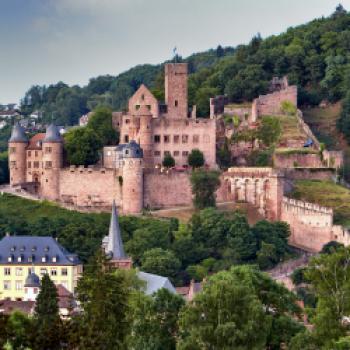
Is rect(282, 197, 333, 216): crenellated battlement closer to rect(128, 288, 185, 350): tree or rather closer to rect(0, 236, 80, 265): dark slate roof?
rect(0, 236, 80, 265): dark slate roof

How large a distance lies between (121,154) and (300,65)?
29.2m

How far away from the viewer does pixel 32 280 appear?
77.3 metres

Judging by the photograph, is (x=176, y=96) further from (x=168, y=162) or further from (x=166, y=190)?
(x=166, y=190)

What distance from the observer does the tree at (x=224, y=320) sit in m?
48.3

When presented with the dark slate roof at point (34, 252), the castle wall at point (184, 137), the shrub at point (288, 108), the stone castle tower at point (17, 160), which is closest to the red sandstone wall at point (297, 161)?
the castle wall at point (184, 137)

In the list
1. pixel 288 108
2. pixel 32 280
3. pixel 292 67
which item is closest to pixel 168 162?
pixel 288 108

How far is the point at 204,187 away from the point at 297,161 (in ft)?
32.1

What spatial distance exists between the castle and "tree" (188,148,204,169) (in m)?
0.71

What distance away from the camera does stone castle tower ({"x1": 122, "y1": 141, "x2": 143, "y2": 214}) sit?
286ft

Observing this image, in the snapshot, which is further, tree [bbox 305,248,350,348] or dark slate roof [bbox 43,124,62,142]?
dark slate roof [bbox 43,124,62,142]

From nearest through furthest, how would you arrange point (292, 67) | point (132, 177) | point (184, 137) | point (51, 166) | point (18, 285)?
point (18, 285) < point (132, 177) < point (51, 166) < point (184, 137) < point (292, 67)

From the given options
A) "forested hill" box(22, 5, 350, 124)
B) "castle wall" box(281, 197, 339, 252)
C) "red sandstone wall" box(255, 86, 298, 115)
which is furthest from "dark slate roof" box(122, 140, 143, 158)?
"red sandstone wall" box(255, 86, 298, 115)

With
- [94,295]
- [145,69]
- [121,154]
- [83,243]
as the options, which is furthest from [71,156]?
[145,69]

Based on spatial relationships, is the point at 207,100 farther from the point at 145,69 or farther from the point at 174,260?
the point at 145,69
